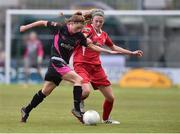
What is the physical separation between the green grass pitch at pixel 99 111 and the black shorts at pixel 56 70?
877mm

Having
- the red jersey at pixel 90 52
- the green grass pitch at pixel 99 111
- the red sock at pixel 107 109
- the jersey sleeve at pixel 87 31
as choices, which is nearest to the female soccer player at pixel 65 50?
the jersey sleeve at pixel 87 31

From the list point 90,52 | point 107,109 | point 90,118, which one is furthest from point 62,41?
point 107,109

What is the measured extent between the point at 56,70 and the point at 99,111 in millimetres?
4246

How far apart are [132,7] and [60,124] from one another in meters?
23.6

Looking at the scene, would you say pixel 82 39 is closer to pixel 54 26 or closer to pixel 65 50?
pixel 65 50

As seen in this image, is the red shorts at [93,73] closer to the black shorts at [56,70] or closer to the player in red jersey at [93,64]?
the player in red jersey at [93,64]

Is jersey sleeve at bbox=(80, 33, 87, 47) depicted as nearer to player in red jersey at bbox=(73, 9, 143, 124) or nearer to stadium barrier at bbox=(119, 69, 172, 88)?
player in red jersey at bbox=(73, 9, 143, 124)

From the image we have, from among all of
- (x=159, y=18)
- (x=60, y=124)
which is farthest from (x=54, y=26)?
(x=159, y=18)

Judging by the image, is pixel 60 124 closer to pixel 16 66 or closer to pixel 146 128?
pixel 146 128

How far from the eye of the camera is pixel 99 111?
18.5 m

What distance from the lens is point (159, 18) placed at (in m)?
37.2

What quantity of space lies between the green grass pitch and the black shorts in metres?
0.88

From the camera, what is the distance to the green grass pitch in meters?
13.9

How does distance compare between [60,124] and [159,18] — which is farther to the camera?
[159,18]
